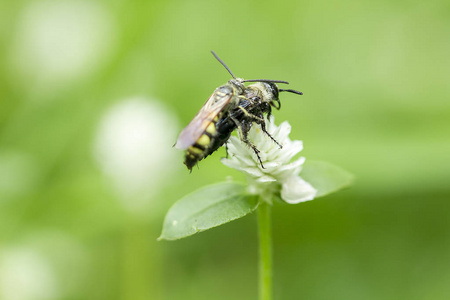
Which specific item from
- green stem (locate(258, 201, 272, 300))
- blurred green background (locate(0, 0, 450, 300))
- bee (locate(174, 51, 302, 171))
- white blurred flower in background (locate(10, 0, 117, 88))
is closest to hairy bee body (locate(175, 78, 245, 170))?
bee (locate(174, 51, 302, 171))

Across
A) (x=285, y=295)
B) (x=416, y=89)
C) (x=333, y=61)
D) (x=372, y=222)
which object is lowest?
(x=285, y=295)

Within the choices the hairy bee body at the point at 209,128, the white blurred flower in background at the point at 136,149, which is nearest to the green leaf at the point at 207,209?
the hairy bee body at the point at 209,128

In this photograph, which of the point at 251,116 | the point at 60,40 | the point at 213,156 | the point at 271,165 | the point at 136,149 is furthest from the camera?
the point at 60,40

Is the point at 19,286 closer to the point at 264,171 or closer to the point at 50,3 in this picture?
the point at 264,171

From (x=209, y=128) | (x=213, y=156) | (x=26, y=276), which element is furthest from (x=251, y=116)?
(x=26, y=276)

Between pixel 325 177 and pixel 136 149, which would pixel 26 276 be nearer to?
pixel 136 149

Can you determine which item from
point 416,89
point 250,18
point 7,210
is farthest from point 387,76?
point 7,210
